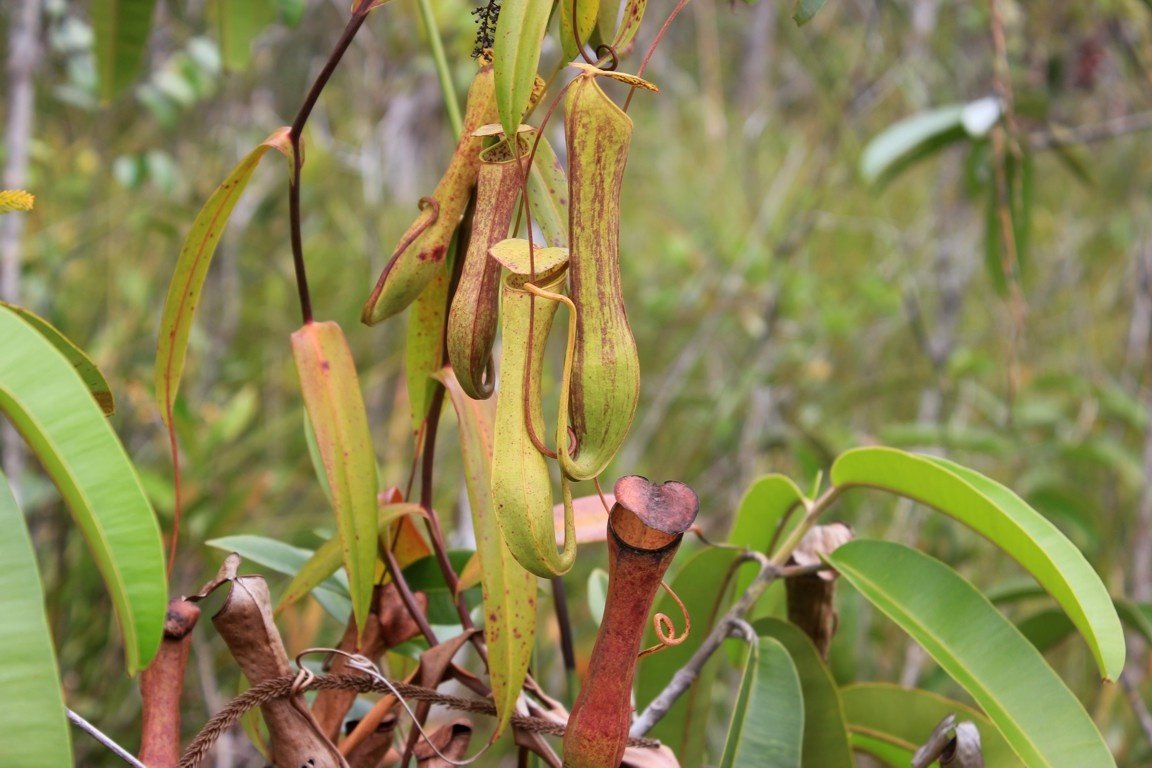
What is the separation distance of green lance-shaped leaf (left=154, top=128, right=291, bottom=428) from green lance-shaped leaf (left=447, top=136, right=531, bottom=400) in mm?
100

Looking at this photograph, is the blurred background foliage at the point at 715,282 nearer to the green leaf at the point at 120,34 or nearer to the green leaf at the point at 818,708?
the green leaf at the point at 120,34

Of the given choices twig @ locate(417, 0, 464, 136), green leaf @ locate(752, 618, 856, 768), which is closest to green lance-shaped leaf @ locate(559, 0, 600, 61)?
twig @ locate(417, 0, 464, 136)

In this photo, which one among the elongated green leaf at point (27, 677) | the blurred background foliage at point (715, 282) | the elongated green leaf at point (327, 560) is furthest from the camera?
the blurred background foliage at point (715, 282)

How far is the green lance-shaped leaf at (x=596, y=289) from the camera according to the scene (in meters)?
0.37

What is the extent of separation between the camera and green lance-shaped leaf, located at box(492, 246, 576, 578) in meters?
0.36

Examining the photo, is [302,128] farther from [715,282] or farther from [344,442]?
[715,282]

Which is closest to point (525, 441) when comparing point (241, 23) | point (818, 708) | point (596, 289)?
point (596, 289)

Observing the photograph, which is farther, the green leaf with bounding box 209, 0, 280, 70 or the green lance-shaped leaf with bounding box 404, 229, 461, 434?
the green leaf with bounding box 209, 0, 280, 70

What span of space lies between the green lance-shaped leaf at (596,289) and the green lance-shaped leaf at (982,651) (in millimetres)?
220

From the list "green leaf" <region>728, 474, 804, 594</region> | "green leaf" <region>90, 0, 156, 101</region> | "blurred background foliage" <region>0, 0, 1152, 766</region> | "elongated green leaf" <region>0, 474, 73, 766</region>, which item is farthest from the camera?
"blurred background foliage" <region>0, 0, 1152, 766</region>

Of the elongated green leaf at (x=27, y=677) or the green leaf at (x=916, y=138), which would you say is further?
the green leaf at (x=916, y=138)

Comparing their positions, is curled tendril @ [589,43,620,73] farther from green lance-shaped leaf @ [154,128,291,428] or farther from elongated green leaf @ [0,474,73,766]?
elongated green leaf @ [0,474,73,766]

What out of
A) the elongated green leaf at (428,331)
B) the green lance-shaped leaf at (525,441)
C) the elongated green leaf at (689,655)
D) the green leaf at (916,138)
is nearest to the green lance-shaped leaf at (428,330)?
the elongated green leaf at (428,331)

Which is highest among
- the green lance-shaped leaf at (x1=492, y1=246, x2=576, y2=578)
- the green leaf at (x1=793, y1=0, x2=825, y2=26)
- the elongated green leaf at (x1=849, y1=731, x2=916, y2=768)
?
the green leaf at (x1=793, y1=0, x2=825, y2=26)
